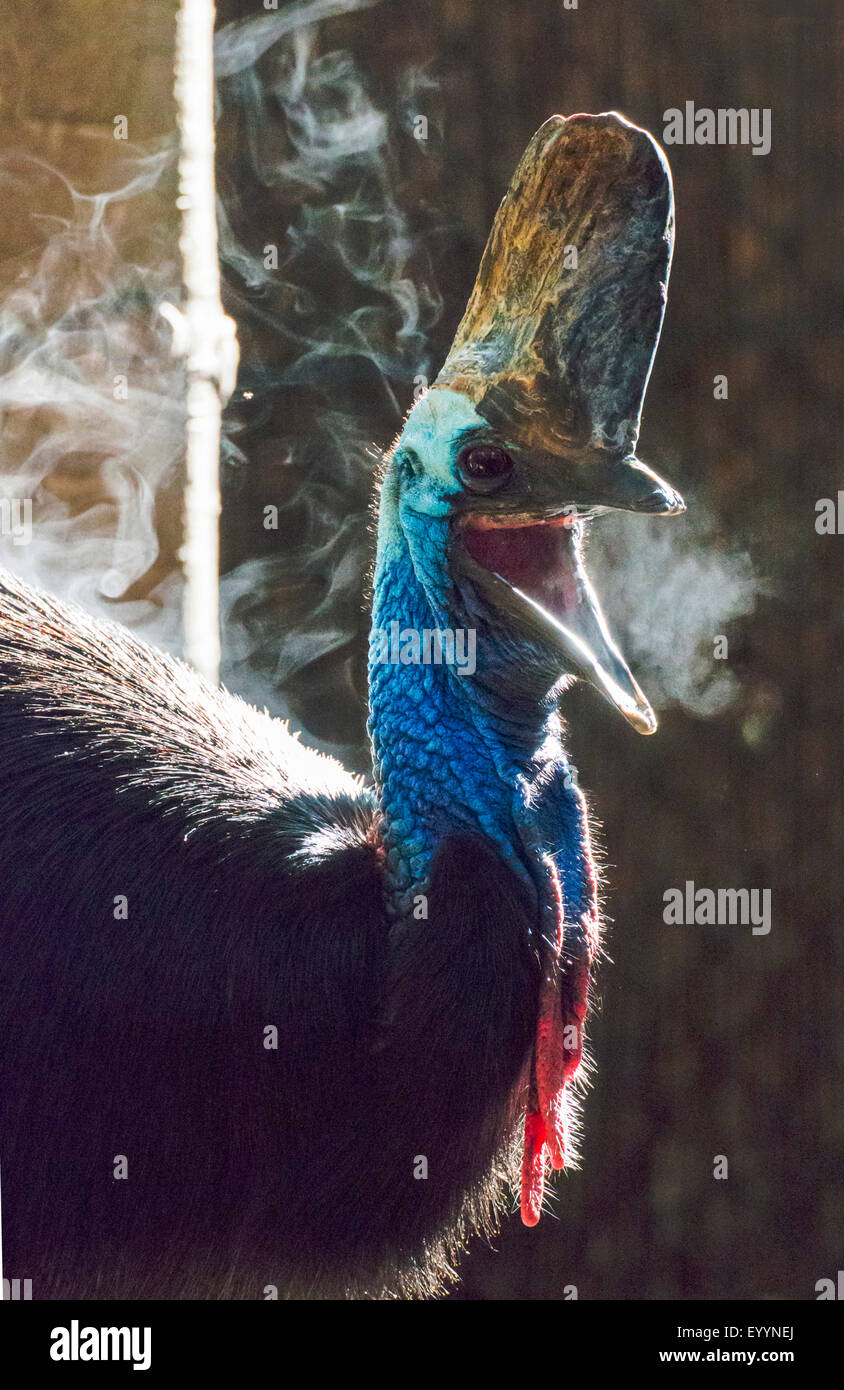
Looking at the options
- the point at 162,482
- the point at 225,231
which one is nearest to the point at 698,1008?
the point at 162,482

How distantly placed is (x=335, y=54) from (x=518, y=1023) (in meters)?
2.05

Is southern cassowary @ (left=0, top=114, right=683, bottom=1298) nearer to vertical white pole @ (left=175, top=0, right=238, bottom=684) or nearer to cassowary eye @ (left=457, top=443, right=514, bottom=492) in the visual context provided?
cassowary eye @ (left=457, top=443, right=514, bottom=492)

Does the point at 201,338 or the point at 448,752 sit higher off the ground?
the point at 201,338

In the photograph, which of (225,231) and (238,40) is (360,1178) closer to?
(225,231)

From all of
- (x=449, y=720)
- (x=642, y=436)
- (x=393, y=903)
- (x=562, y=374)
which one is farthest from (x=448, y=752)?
(x=642, y=436)

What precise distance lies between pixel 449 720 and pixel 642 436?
3.96 ft

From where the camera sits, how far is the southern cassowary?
1.79 metres

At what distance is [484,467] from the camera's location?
1.86 metres

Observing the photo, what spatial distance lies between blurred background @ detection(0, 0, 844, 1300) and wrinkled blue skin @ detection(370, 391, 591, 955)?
1.06 meters

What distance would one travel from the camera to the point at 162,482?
3230 millimetres

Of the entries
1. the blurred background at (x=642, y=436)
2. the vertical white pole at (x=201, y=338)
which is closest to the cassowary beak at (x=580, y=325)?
the blurred background at (x=642, y=436)

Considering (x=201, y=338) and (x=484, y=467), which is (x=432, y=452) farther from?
(x=201, y=338)

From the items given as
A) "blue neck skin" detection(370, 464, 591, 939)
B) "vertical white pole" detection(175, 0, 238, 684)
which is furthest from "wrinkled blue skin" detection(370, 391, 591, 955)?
"vertical white pole" detection(175, 0, 238, 684)

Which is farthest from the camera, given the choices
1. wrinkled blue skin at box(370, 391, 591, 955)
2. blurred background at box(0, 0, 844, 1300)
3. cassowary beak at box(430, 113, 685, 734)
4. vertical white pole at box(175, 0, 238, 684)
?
vertical white pole at box(175, 0, 238, 684)
